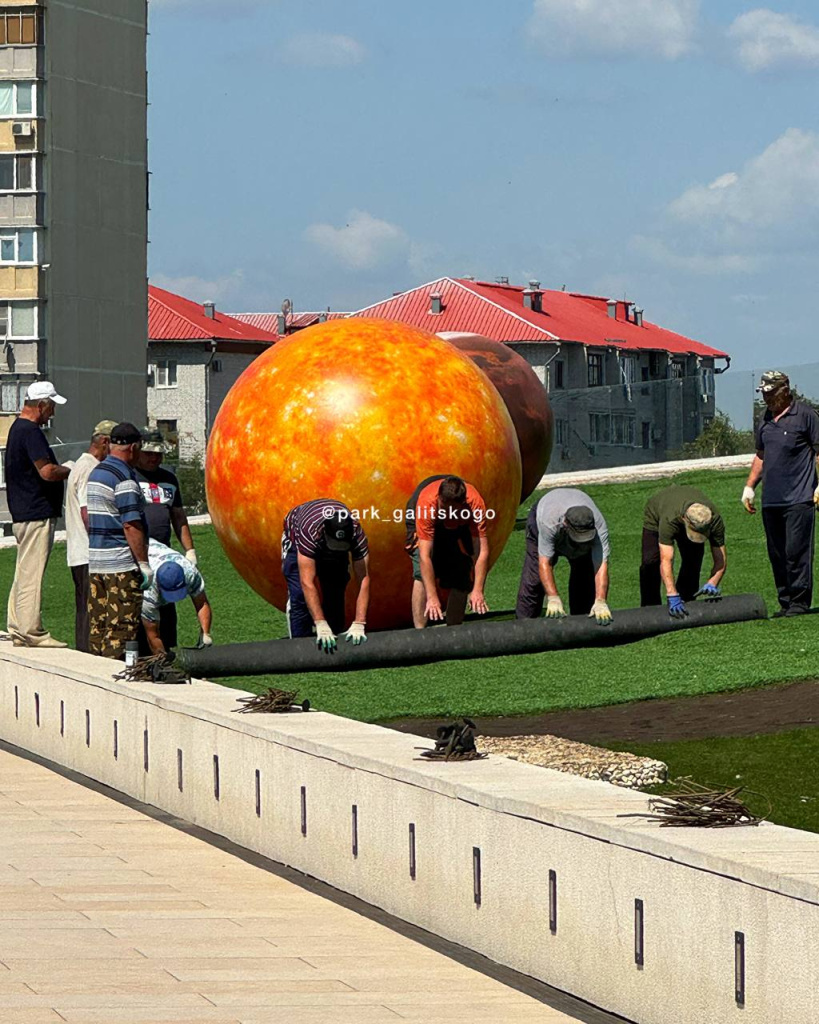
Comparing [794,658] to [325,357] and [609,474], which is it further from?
[609,474]

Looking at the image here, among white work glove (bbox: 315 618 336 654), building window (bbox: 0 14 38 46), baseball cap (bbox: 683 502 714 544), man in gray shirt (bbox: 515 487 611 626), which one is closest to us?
white work glove (bbox: 315 618 336 654)

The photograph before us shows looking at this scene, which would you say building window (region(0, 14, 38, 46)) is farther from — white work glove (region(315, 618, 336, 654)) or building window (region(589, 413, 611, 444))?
white work glove (region(315, 618, 336, 654))

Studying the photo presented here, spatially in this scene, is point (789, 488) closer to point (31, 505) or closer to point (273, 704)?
point (31, 505)

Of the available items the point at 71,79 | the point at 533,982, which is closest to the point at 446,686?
the point at 533,982

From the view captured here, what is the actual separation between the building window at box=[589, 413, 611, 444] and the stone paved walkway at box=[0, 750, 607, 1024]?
35.1 m

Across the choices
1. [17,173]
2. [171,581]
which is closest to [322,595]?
[171,581]

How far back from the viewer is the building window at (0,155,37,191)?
220ft

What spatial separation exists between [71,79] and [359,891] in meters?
63.1

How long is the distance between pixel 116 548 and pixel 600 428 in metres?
32.1

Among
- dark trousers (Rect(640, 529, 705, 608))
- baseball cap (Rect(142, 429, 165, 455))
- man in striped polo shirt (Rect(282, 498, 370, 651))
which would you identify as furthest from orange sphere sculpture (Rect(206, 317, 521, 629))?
dark trousers (Rect(640, 529, 705, 608))

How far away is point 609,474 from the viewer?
3269cm

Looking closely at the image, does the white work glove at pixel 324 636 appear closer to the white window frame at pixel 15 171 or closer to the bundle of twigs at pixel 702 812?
Result: the bundle of twigs at pixel 702 812

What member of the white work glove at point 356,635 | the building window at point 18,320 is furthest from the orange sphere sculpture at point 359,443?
the building window at point 18,320

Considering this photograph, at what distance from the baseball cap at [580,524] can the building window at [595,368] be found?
3796 inches
